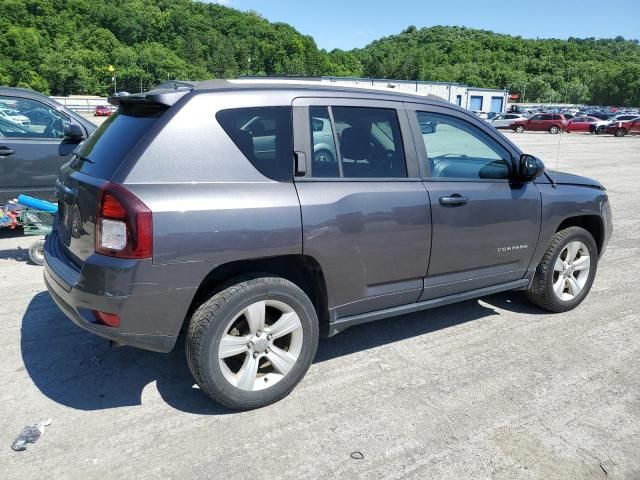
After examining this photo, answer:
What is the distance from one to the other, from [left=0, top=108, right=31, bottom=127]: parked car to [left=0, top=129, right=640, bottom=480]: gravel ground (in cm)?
277

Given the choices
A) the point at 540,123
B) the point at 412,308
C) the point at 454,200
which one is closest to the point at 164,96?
the point at 454,200

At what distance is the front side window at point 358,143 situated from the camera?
3.31m

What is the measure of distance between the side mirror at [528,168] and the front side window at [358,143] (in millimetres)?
1056

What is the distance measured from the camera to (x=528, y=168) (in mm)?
4031

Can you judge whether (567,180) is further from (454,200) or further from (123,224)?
(123,224)

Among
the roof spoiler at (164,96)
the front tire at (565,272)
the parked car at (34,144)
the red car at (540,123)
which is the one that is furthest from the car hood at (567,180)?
the red car at (540,123)

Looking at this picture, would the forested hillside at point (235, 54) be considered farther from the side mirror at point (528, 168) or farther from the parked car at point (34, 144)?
the side mirror at point (528, 168)

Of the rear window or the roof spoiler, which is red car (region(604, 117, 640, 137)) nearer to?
the roof spoiler

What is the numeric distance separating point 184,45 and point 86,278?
148m

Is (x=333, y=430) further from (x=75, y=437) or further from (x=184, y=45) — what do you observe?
(x=184, y=45)

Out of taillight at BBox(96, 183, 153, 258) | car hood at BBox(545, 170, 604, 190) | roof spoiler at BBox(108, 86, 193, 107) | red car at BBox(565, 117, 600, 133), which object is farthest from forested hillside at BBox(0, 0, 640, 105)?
taillight at BBox(96, 183, 153, 258)

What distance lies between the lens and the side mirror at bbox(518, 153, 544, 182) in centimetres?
403

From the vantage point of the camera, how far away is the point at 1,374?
11.4 feet

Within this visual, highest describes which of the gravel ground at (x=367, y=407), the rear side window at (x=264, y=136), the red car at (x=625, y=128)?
the red car at (x=625, y=128)
